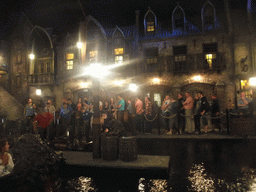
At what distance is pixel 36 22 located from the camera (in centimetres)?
2255

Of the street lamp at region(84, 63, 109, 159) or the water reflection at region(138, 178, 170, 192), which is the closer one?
the water reflection at region(138, 178, 170, 192)

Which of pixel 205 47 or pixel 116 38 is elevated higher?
pixel 116 38

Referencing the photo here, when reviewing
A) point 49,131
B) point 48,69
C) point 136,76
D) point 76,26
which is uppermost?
point 76,26

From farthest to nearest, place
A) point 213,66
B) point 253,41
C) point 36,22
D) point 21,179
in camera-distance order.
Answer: point 36,22 → point 213,66 → point 253,41 → point 21,179

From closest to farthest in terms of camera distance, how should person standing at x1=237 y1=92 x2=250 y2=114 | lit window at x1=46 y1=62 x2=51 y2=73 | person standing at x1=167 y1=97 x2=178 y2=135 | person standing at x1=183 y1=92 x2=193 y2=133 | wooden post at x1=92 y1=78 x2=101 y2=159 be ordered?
wooden post at x1=92 y1=78 x2=101 y2=159 → person standing at x1=237 y1=92 x2=250 y2=114 → person standing at x1=183 y1=92 x2=193 y2=133 → person standing at x1=167 y1=97 x2=178 y2=135 → lit window at x1=46 y1=62 x2=51 y2=73

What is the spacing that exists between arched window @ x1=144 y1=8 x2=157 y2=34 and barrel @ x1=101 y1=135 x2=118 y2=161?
49.6 ft

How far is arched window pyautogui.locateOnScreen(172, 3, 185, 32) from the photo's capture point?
59.5 ft

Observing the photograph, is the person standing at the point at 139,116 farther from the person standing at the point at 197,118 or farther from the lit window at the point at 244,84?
the lit window at the point at 244,84

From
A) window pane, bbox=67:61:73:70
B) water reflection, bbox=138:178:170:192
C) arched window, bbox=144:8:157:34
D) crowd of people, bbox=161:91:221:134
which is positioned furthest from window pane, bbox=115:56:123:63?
water reflection, bbox=138:178:170:192

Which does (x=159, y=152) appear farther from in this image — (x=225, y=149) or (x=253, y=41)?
(x=253, y=41)

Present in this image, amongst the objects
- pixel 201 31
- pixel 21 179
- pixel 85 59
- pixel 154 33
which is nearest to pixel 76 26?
pixel 85 59

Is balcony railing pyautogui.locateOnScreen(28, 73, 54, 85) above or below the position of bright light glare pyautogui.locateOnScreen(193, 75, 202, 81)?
above

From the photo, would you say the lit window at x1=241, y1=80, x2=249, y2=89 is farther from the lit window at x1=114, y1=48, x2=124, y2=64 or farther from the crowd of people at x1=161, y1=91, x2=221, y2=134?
the lit window at x1=114, y1=48, x2=124, y2=64

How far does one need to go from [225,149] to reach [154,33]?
13924mm
